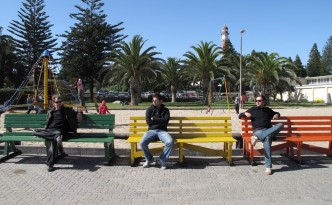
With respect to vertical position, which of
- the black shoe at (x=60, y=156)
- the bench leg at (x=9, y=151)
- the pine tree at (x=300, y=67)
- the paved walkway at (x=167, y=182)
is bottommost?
the paved walkway at (x=167, y=182)

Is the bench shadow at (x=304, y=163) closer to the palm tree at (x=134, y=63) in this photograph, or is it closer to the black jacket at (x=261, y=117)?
the black jacket at (x=261, y=117)

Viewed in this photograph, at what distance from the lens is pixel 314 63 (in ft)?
318

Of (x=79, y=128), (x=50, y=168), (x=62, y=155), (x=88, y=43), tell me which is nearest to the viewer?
(x=50, y=168)

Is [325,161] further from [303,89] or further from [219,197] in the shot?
[303,89]

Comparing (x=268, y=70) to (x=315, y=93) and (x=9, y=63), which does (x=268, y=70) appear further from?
(x=9, y=63)

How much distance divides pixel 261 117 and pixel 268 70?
31341mm

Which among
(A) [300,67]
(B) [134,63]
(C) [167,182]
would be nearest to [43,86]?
(C) [167,182]

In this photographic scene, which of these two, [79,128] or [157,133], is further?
[79,128]

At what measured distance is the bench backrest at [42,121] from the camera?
294 inches

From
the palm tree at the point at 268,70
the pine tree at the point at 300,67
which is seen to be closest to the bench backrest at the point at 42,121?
the palm tree at the point at 268,70

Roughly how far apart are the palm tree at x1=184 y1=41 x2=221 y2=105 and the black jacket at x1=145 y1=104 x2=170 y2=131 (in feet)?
100

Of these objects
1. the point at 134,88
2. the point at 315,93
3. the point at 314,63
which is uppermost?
the point at 314,63

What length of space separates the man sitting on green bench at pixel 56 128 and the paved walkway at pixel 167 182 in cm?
29

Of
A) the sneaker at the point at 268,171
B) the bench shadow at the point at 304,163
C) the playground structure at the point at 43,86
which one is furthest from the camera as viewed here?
the playground structure at the point at 43,86
